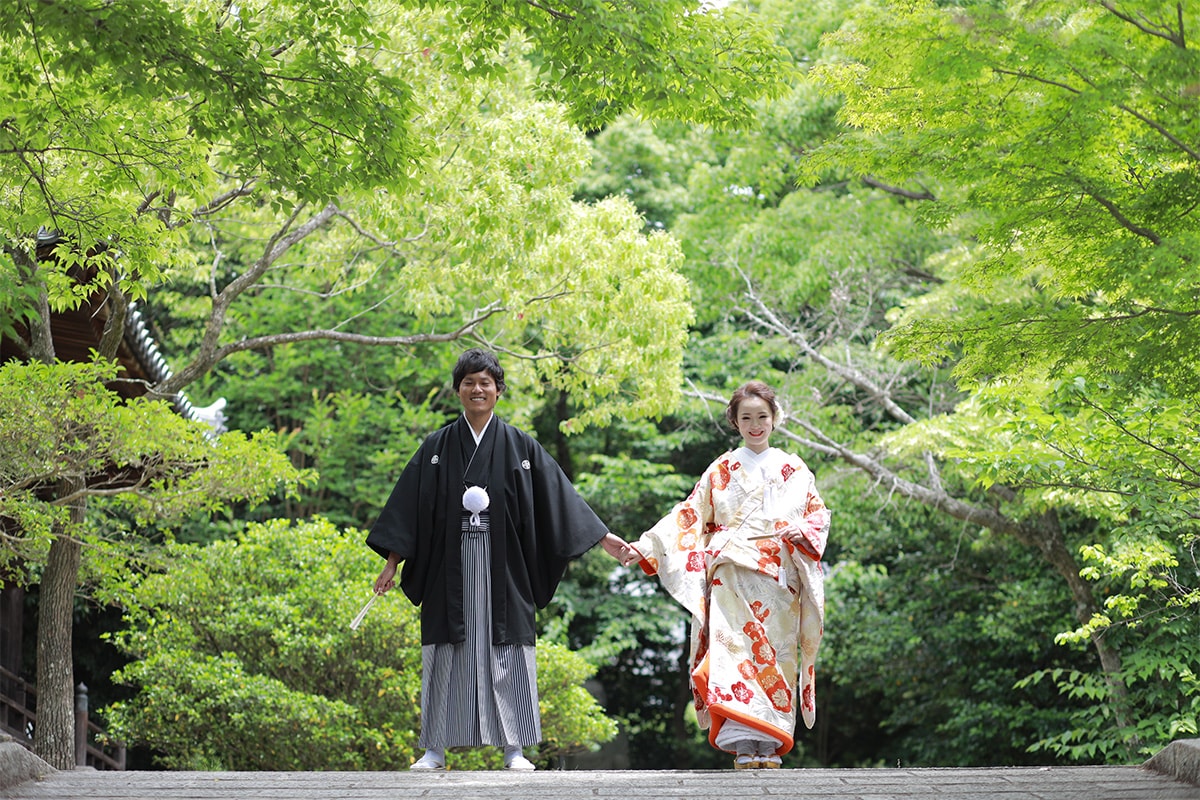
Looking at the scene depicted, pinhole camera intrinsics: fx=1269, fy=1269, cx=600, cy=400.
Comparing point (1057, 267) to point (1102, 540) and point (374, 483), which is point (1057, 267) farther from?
point (374, 483)

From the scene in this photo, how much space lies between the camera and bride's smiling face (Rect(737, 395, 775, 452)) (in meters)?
5.48

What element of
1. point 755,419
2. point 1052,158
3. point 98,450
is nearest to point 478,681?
point 755,419

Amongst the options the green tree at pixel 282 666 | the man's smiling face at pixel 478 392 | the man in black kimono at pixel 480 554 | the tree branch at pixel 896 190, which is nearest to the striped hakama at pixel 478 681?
the man in black kimono at pixel 480 554

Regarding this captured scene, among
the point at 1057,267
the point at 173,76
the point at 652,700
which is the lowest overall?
the point at 652,700

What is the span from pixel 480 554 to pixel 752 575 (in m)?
1.17

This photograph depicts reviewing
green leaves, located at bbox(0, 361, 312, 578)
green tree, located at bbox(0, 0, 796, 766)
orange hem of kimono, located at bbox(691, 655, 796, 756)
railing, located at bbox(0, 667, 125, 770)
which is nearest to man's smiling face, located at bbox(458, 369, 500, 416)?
green tree, located at bbox(0, 0, 796, 766)

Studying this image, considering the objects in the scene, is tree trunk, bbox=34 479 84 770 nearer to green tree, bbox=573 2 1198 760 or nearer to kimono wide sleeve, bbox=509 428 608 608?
kimono wide sleeve, bbox=509 428 608 608

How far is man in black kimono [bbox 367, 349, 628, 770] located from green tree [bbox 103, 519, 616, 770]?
384 cm

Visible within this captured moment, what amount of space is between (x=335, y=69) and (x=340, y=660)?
598 centimetres

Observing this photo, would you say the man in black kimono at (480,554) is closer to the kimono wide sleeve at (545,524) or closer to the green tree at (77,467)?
the kimono wide sleeve at (545,524)

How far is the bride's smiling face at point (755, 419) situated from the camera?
18.0 ft

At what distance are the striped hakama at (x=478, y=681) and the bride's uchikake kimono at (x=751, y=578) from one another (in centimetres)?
68

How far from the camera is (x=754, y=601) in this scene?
17.9 feet

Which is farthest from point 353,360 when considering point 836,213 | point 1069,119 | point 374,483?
point 1069,119
